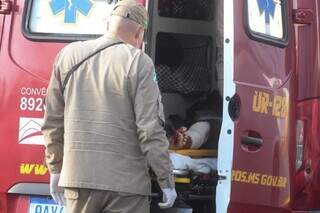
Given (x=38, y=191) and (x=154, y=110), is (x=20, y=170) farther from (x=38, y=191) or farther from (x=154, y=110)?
(x=154, y=110)

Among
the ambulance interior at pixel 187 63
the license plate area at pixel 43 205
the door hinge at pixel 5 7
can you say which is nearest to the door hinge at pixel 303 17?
the ambulance interior at pixel 187 63

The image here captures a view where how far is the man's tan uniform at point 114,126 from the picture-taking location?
3787mm

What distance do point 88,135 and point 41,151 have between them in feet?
2.65

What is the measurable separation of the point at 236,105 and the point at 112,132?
998mm

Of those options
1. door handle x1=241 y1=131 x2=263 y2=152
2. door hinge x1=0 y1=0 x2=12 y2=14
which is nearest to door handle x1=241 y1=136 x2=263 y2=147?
door handle x1=241 y1=131 x2=263 y2=152

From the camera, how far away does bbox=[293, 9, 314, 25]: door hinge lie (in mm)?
5168

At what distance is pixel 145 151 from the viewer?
12.4 ft

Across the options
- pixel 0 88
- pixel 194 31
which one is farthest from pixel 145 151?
pixel 194 31

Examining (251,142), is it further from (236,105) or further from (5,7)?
(5,7)

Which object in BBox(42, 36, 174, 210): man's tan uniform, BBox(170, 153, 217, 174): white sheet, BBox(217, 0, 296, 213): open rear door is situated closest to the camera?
BBox(42, 36, 174, 210): man's tan uniform

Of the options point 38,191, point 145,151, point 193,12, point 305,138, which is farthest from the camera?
point 193,12

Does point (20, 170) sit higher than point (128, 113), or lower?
lower

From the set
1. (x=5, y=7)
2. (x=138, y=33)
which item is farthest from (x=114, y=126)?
(x=5, y=7)

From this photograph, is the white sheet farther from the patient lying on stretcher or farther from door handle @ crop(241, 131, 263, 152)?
door handle @ crop(241, 131, 263, 152)
